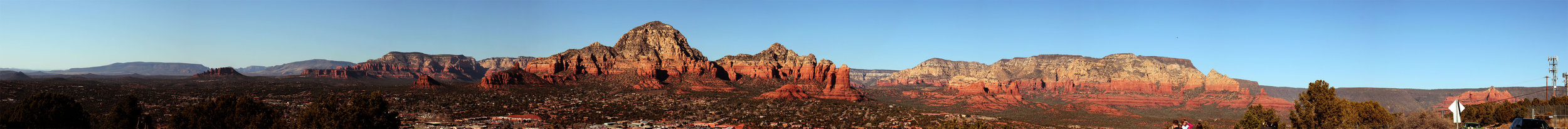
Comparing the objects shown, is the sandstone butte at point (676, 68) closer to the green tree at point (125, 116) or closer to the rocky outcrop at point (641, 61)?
the rocky outcrop at point (641, 61)

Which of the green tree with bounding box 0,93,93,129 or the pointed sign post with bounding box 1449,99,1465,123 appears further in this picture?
the green tree with bounding box 0,93,93,129

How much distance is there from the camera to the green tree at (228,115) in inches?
2435

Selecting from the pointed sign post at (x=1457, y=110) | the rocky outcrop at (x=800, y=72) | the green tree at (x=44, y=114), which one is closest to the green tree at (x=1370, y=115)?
the pointed sign post at (x=1457, y=110)

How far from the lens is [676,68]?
565 feet

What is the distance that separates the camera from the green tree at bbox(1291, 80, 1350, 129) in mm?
60125

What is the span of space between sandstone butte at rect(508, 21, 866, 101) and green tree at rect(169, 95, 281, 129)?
86207 millimetres

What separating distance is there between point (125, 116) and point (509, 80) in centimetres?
8738

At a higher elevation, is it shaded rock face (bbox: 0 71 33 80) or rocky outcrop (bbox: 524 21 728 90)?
rocky outcrop (bbox: 524 21 728 90)

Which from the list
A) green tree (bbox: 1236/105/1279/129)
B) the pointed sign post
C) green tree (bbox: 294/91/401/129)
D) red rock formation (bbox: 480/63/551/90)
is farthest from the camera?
red rock formation (bbox: 480/63/551/90)

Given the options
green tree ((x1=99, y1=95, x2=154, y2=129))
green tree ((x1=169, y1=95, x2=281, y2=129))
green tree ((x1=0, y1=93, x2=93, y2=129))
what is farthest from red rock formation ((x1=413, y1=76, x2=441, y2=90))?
green tree ((x1=0, y1=93, x2=93, y2=129))

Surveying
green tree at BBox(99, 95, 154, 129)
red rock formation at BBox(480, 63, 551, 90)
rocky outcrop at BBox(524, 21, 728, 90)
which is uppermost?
rocky outcrop at BBox(524, 21, 728, 90)

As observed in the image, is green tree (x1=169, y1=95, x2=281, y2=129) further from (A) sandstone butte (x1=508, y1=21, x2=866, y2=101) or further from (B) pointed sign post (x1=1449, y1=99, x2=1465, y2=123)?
(A) sandstone butte (x1=508, y1=21, x2=866, y2=101)

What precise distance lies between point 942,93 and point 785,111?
78.7 m

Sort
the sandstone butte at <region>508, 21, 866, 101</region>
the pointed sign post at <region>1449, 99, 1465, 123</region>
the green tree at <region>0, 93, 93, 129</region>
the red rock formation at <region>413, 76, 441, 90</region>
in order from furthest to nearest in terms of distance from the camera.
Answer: the sandstone butte at <region>508, 21, 866, 101</region> → the red rock formation at <region>413, 76, 441, 90</region> → the green tree at <region>0, 93, 93, 129</region> → the pointed sign post at <region>1449, 99, 1465, 123</region>
